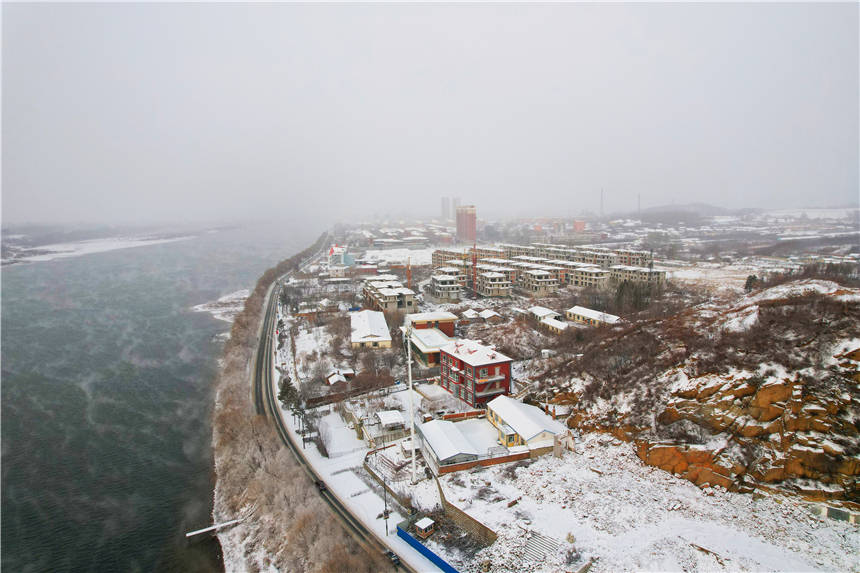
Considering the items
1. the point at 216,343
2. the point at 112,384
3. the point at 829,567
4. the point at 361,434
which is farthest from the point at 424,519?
the point at 216,343

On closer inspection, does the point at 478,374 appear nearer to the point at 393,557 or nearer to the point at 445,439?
the point at 445,439

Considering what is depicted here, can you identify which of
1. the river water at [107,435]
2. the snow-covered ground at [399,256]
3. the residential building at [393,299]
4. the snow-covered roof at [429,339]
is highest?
the snow-covered ground at [399,256]

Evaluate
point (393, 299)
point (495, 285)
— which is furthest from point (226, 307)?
point (495, 285)

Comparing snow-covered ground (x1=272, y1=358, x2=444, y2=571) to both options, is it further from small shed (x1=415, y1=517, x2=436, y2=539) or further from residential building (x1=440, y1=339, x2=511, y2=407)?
residential building (x1=440, y1=339, x2=511, y2=407)

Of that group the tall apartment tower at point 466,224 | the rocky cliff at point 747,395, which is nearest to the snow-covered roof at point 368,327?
the rocky cliff at point 747,395

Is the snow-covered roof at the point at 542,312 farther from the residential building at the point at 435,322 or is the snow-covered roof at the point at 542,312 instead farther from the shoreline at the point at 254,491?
the shoreline at the point at 254,491
